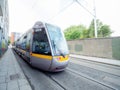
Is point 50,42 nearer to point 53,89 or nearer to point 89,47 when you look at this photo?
point 53,89

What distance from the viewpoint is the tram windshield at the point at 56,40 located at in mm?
4492

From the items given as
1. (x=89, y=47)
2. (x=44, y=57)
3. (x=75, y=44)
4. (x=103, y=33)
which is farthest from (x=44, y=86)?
(x=103, y=33)

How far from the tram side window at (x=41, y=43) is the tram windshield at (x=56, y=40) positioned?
0.30 metres

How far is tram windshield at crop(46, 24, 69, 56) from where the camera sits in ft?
14.7

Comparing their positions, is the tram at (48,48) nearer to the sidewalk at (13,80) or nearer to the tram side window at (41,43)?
the tram side window at (41,43)

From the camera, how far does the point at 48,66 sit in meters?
4.41

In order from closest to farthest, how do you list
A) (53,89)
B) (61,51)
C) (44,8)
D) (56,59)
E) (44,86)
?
(53,89) → (44,86) → (56,59) → (61,51) → (44,8)

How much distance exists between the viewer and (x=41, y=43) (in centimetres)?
470

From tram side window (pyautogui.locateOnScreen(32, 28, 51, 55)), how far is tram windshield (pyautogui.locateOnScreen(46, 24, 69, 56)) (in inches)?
11.8

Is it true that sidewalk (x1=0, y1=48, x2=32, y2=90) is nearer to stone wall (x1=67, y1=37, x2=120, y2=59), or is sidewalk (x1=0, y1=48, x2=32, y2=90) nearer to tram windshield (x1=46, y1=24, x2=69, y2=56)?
tram windshield (x1=46, y1=24, x2=69, y2=56)

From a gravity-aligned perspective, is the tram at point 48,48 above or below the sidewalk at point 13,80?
above

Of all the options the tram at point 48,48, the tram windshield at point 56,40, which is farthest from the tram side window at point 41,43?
the tram windshield at point 56,40

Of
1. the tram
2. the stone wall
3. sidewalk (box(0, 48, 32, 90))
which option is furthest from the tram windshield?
the stone wall

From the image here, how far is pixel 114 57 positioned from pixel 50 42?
8.32m
